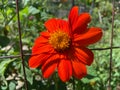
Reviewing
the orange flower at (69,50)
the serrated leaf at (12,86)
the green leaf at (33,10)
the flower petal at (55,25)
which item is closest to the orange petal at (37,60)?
the orange flower at (69,50)

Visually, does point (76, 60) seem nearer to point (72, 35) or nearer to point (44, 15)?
point (72, 35)

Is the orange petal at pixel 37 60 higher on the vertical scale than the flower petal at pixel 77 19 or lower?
lower

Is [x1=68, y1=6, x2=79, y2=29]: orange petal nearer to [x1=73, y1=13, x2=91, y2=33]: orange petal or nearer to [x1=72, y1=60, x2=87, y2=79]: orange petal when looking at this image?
[x1=73, y1=13, x2=91, y2=33]: orange petal

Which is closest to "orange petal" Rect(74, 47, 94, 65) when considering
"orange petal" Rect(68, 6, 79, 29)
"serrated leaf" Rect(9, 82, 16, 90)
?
"orange petal" Rect(68, 6, 79, 29)

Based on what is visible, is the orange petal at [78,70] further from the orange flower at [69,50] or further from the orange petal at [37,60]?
the orange petal at [37,60]

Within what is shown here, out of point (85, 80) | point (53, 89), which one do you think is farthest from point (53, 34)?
point (53, 89)

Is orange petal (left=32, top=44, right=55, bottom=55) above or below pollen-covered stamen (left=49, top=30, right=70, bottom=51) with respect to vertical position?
below

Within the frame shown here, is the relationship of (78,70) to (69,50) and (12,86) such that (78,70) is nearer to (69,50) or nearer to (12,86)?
(69,50)
